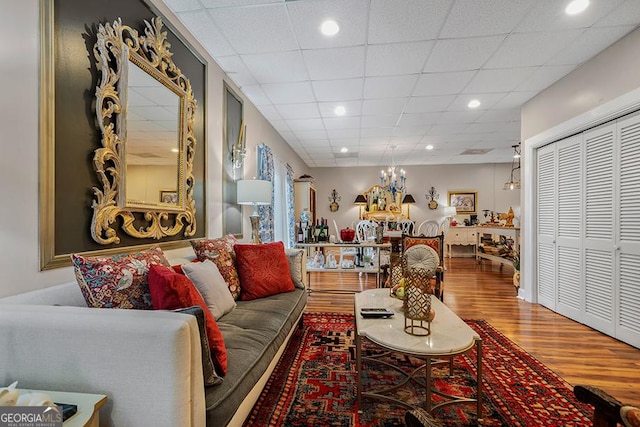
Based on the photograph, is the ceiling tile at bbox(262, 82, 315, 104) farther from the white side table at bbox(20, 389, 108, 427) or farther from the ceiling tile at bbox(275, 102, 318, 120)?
the white side table at bbox(20, 389, 108, 427)

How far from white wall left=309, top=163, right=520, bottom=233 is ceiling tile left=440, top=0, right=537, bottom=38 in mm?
6536

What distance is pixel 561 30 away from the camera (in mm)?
2574

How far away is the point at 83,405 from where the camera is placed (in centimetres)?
90

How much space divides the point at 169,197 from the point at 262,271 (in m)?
0.97

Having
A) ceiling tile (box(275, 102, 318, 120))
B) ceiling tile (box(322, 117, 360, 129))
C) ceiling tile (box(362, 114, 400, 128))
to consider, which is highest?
ceiling tile (box(275, 102, 318, 120))

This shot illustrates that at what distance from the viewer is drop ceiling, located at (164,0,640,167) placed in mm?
2330

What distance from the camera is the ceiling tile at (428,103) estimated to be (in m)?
4.00

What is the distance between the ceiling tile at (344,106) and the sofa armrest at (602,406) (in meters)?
3.86

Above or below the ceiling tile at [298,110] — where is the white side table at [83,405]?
below

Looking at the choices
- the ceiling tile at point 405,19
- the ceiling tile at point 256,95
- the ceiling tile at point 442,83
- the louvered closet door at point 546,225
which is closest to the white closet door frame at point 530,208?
the louvered closet door at point 546,225

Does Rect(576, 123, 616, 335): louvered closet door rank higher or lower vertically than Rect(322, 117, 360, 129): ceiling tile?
lower

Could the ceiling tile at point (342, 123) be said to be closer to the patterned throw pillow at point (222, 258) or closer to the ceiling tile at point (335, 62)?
the ceiling tile at point (335, 62)

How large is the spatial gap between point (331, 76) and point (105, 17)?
7.19 ft

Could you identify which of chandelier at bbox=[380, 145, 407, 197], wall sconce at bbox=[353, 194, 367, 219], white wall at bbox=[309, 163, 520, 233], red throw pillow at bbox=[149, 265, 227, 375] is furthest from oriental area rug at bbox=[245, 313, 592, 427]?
white wall at bbox=[309, 163, 520, 233]
